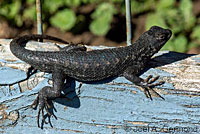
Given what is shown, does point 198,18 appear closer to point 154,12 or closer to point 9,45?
point 154,12

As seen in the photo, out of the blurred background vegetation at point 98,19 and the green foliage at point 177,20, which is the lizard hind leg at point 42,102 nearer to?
the blurred background vegetation at point 98,19

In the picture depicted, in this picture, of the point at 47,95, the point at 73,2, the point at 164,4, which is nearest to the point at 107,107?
the point at 47,95

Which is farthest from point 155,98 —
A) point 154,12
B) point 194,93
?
point 154,12

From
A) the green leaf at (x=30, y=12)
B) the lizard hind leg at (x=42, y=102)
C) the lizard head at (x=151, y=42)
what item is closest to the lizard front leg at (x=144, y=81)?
the lizard head at (x=151, y=42)

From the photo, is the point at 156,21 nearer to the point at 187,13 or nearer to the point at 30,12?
the point at 187,13

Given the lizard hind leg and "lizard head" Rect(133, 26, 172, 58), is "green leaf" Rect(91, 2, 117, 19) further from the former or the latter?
the lizard hind leg

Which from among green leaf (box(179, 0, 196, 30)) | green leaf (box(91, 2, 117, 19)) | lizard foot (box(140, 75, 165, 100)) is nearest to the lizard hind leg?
lizard foot (box(140, 75, 165, 100))
